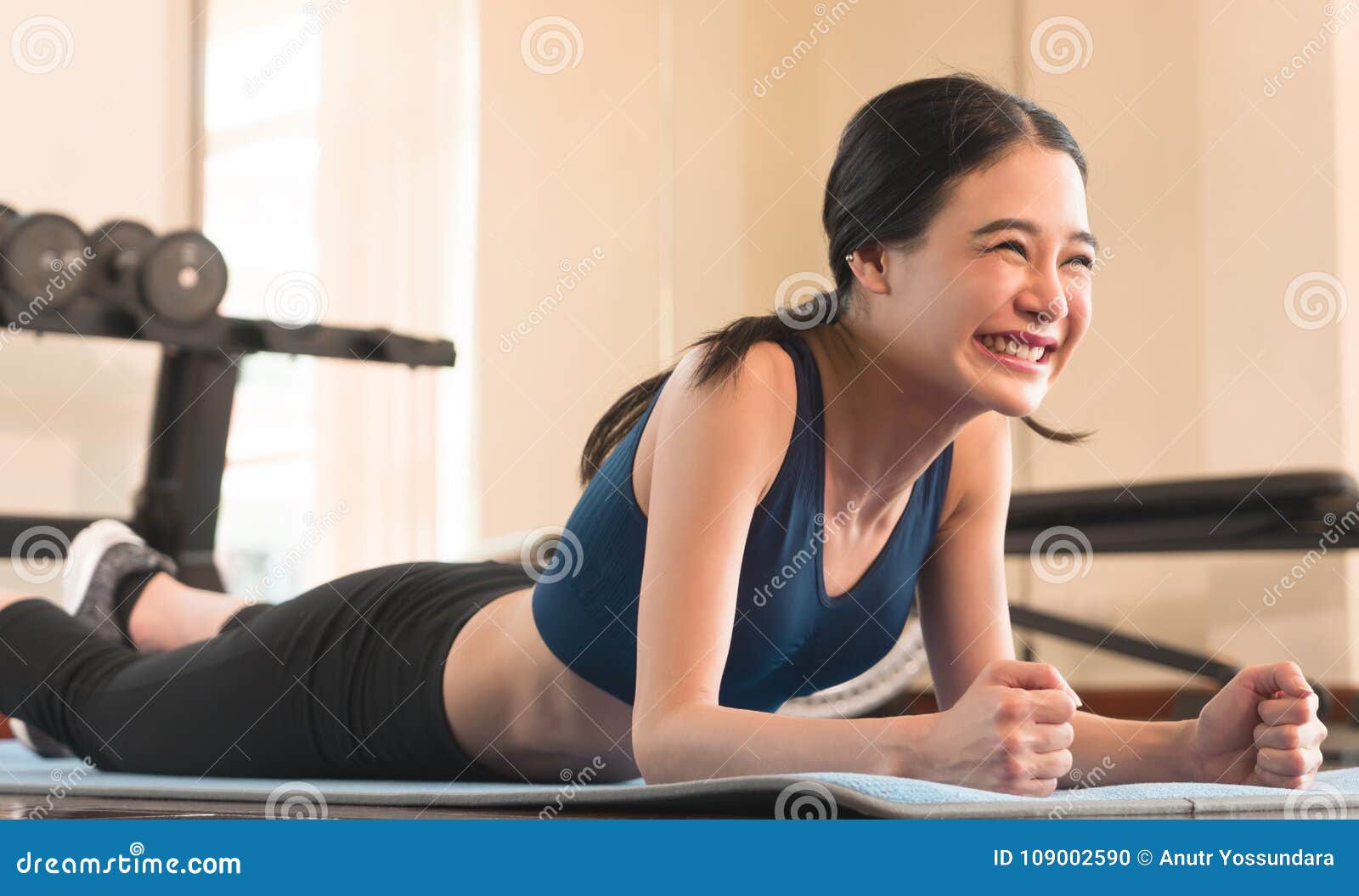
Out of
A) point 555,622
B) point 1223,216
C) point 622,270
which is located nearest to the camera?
point 555,622

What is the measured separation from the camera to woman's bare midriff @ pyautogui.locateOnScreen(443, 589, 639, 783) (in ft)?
3.87

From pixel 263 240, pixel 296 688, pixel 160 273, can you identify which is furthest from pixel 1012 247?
pixel 263 240

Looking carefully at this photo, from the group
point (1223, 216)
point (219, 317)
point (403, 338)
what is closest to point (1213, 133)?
point (1223, 216)

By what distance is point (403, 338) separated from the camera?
284cm

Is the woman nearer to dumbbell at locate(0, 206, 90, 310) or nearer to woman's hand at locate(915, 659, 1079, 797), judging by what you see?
woman's hand at locate(915, 659, 1079, 797)

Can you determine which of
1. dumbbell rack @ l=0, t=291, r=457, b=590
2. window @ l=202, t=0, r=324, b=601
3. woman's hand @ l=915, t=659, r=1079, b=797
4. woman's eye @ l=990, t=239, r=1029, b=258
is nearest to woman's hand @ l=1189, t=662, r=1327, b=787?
woman's hand @ l=915, t=659, r=1079, b=797

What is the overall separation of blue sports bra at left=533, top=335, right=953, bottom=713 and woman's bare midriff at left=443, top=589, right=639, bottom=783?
0.03 meters

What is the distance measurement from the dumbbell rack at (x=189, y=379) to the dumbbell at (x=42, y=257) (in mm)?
27

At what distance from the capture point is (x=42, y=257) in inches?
106

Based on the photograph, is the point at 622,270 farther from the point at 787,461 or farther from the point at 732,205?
the point at 787,461

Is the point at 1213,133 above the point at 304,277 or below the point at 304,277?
above

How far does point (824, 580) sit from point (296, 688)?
1.89 ft

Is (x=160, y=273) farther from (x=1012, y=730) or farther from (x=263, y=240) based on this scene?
(x=1012, y=730)

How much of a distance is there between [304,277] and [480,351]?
19.9 inches
